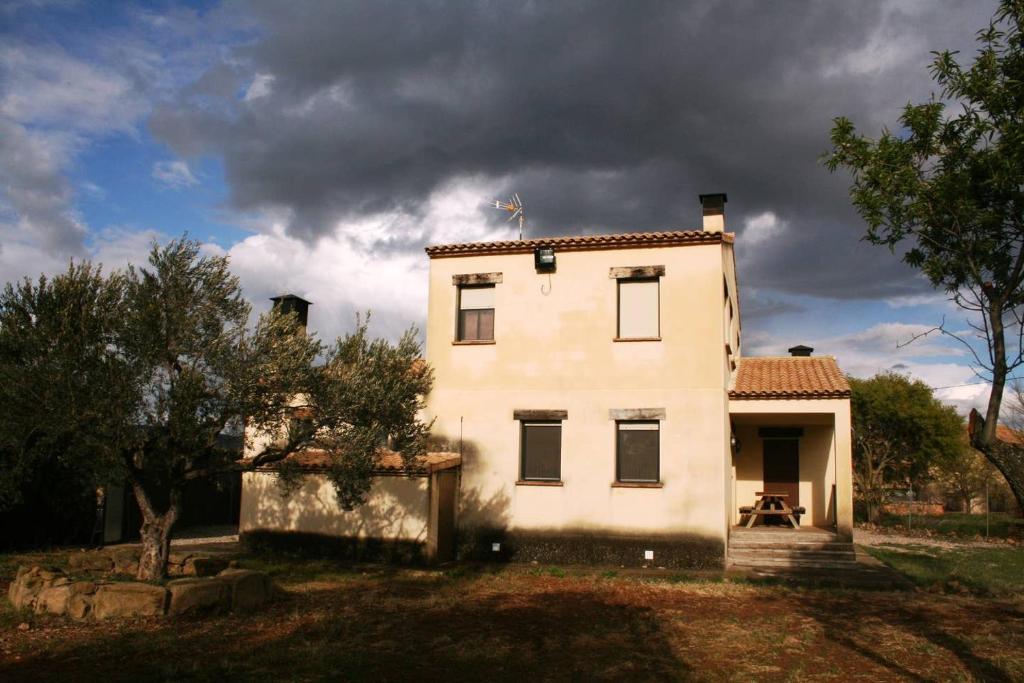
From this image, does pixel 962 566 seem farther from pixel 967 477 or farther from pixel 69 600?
pixel 967 477

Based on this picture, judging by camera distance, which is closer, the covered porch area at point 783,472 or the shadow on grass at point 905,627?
the shadow on grass at point 905,627

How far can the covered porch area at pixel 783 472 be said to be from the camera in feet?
65.3

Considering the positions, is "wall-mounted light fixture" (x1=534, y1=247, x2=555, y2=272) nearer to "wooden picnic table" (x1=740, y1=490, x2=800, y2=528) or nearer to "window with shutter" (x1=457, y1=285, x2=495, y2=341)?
"window with shutter" (x1=457, y1=285, x2=495, y2=341)

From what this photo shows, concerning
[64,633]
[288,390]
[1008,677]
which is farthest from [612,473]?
[64,633]

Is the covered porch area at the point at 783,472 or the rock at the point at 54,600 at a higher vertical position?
the covered porch area at the point at 783,472

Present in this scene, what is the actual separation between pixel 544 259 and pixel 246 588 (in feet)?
30.5

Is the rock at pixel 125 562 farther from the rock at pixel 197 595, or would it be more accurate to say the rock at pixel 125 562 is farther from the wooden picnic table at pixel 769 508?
the wooden picnic table at pixel 769 508

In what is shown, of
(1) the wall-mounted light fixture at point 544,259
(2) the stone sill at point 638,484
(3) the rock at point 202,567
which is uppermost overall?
(1) the wall-mounted light fixture at point 544,259

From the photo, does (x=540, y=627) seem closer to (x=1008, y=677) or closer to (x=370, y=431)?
(x=370, y=431)

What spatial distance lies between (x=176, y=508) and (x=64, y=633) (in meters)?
2.78

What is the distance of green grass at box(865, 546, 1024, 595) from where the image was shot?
15.0 metres

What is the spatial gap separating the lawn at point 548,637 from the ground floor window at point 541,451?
3495 mm

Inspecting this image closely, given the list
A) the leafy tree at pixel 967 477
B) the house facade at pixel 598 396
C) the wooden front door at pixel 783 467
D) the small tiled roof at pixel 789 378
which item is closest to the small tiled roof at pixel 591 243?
the house facade at pixel 598 396

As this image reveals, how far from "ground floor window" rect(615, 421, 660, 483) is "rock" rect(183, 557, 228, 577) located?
26.1ft
